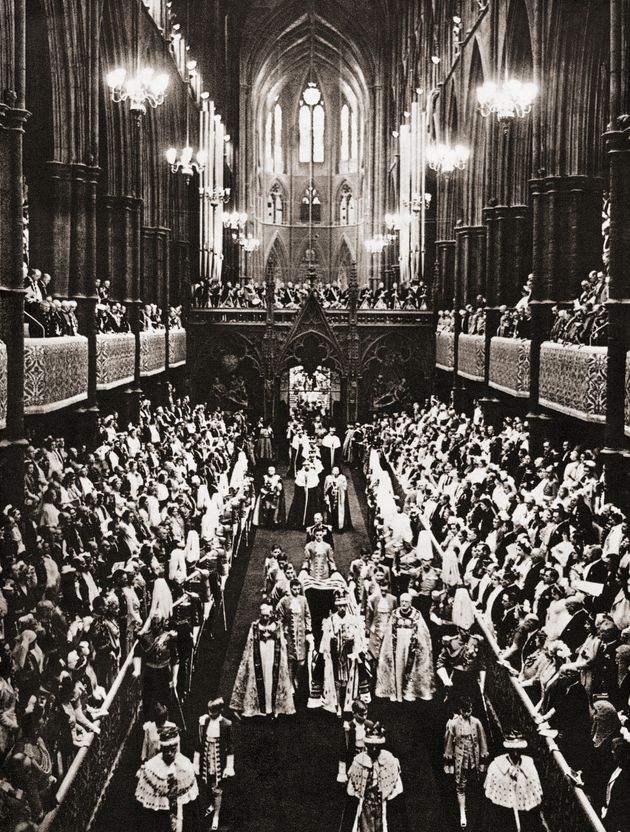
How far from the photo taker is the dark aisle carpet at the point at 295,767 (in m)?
9.64

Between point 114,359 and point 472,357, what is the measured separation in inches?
402

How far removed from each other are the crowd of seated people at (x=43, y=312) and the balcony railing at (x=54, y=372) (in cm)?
23

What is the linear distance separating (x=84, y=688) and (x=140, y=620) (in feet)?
8.45

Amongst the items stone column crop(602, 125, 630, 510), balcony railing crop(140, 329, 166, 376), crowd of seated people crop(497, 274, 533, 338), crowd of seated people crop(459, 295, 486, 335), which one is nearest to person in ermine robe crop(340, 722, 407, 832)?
stone column crop(602, 125, 630, 510)

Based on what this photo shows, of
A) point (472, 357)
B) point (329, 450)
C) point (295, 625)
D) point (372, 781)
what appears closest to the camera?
point (372, 781)

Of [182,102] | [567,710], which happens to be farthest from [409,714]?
[182,102]

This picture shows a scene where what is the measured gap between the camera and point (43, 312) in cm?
1631

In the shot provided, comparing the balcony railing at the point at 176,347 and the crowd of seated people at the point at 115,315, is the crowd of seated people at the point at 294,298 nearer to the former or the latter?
the balcony railing at the point at 176,347

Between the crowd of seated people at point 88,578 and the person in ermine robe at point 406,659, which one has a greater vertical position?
the crowd of seated people at point 88,578

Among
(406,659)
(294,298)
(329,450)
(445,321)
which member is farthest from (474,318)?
(406,659)

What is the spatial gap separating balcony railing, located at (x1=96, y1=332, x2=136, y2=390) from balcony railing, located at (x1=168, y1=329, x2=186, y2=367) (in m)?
6.13

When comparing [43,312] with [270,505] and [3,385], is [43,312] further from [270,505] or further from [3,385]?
[270,505]

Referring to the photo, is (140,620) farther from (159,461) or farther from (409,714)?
(159,461)

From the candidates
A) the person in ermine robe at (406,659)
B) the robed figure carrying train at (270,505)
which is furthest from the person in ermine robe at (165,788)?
the robed figure carrying train at (270,505)
